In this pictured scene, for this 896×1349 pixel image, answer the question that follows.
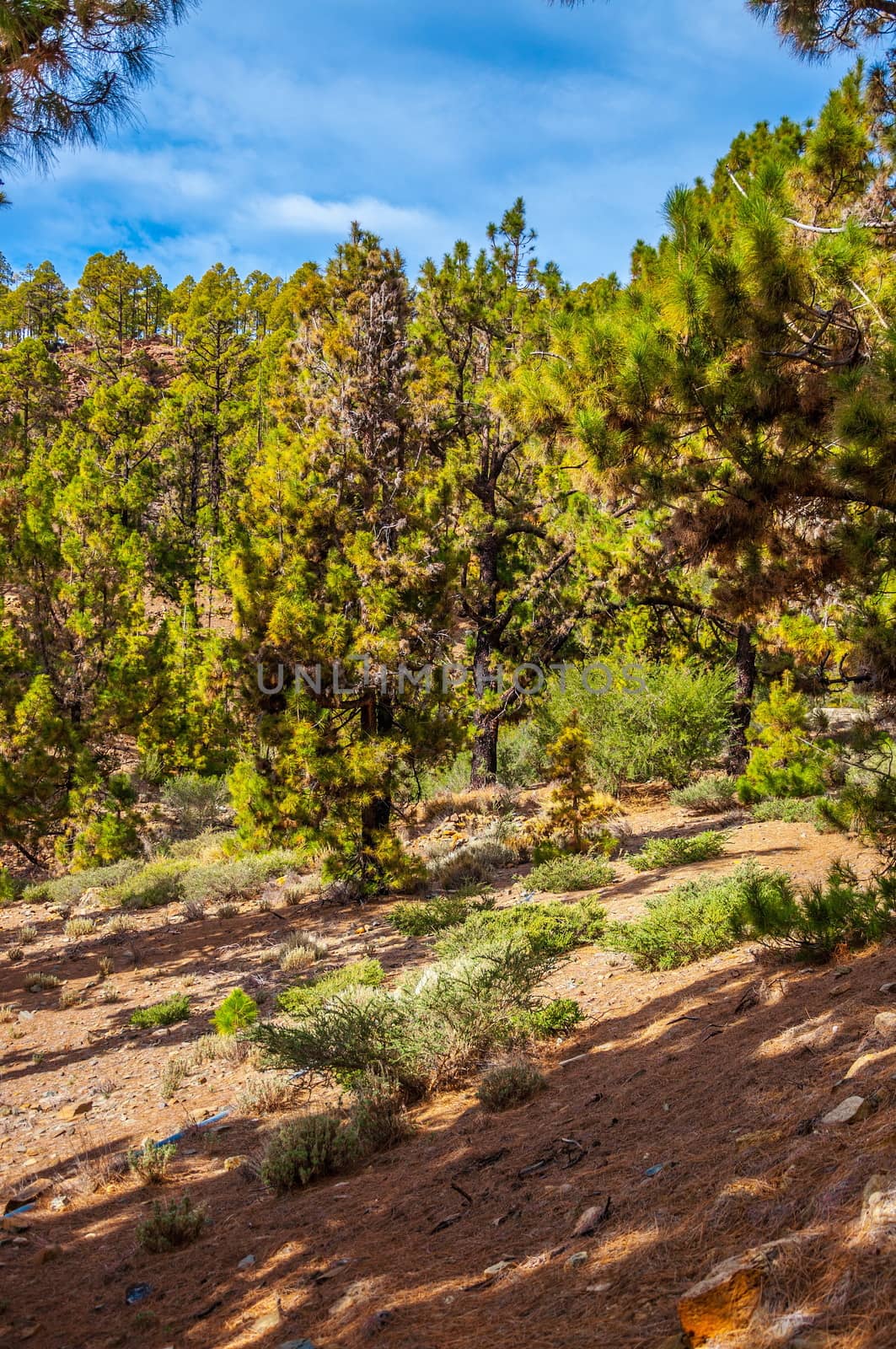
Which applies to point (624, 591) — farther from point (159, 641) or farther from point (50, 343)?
point (50, 343)

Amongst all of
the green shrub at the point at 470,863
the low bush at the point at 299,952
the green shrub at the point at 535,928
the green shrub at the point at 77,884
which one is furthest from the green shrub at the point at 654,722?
the green shrub at the point at 77,884

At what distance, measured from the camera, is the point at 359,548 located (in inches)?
444

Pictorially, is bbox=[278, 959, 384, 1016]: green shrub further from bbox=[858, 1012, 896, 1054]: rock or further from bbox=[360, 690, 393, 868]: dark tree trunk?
bbox=[858, 1012, 896, 1054]: rock

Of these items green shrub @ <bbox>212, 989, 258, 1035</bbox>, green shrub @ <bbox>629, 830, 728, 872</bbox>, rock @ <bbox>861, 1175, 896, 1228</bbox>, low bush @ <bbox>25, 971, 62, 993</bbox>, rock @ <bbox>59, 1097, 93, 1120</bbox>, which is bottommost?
rock @ <bbox>59, 1097, 93, 1120</bbox>

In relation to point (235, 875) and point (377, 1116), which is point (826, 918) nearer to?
point (377, 1116)

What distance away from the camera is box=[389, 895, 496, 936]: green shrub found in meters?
9.68

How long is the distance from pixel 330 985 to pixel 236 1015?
853 mm

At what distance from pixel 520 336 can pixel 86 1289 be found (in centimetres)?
1582

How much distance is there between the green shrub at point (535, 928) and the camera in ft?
25.2

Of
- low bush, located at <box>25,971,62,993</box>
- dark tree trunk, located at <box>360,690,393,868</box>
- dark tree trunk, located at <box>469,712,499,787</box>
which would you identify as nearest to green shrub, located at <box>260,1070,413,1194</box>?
low bush, located at <box>25,971,62,993</box>

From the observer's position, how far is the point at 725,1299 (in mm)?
2316

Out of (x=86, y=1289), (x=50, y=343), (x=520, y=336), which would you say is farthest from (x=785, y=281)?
(x=50, y=343)

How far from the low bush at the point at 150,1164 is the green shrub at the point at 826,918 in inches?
163

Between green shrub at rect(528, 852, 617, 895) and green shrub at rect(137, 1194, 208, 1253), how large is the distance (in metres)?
6.83
